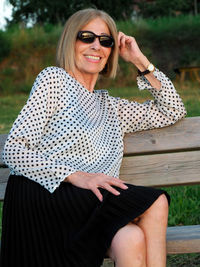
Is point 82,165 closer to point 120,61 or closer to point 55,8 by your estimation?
point 120,61

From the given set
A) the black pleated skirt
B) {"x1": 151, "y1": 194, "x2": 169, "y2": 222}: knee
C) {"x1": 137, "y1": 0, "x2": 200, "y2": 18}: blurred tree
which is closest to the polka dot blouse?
the black pleated skirt

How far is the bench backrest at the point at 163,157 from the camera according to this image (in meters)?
3.32

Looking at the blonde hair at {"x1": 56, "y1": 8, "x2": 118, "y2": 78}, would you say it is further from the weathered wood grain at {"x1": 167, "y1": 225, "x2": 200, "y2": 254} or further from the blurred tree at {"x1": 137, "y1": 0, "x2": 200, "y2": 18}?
the blurred tree at {"x1": 137, "y1": 0, "x2": 200, "y2": 18}

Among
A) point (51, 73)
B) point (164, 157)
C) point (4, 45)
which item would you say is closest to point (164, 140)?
point (164, 157)

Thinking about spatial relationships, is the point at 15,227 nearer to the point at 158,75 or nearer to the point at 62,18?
the point at 158,75

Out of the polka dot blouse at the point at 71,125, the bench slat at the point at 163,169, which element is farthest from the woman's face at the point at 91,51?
the bench slat at the point at 163,169

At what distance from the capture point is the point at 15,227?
2.71 metres

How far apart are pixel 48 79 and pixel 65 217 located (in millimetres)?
797

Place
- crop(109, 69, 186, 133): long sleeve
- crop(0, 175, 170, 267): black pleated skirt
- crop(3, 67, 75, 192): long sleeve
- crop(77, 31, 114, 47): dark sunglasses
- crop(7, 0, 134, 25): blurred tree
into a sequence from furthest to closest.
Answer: crop(7, 0, 134, 25): blurred tree → crop(109, 69, 186, 133): long sleeve → crop(77, 31, 114, 47): dark sunglasses → crop(3, 67, 75, 192): long sleeve → crop(0, 175, 170, 267): black pleated skirt

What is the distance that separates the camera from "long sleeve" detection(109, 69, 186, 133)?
10.8 ft

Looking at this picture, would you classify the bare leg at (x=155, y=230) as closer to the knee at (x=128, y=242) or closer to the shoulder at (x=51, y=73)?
the knee at (x=128, y=242)

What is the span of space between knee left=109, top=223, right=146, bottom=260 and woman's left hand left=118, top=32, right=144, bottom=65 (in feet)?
4.07

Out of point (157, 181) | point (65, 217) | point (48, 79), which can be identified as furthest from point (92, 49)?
point (65, 217)

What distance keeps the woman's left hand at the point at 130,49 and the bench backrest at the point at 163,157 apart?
44 cm
